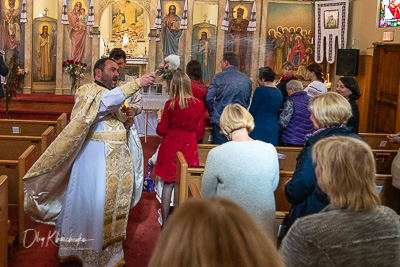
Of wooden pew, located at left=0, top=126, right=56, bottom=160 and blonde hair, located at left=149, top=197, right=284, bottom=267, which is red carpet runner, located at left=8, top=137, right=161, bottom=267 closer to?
wooden pew, located at left=0, top=126, right=56, bottom=160

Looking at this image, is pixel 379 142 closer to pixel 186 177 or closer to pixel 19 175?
pixel 186 177

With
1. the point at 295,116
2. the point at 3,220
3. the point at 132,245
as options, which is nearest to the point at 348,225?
the point at 3,220

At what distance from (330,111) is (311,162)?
16.7 inches

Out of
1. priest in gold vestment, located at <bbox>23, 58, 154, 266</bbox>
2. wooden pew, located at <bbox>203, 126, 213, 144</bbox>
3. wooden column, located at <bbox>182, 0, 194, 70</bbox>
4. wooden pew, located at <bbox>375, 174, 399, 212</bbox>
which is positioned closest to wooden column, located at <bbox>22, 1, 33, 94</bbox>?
wooden column, located at <bbox>182, 0, 194, 70</bbox>

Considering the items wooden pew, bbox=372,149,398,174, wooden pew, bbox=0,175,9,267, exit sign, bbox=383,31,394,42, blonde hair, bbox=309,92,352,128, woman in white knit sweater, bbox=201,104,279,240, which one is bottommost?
wooden pew, bbox=0,175,9,267

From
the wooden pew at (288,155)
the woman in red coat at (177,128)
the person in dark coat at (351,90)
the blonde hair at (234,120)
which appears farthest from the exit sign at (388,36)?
the blonde hair at (234,120)

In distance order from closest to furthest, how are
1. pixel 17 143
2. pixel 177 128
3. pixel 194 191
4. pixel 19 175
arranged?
pixel 194 191, pixel 19 175, pixel 177 128, pixel 17 143

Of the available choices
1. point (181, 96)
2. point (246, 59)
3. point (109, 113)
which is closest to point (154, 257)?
point (109, 113)

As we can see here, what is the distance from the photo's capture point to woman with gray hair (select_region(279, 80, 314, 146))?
19.7 ft

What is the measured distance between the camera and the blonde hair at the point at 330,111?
334 centimetres

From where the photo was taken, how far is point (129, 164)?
4574 millimetres

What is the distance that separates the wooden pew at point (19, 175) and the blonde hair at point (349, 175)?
127 inches

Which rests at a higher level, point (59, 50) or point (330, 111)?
point (59, 50)

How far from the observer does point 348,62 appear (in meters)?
12.3
